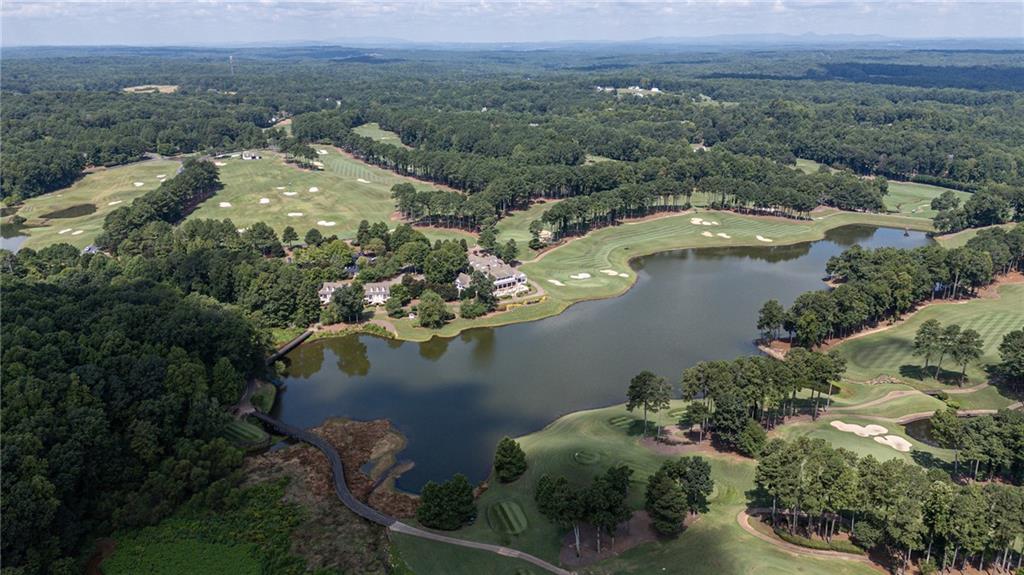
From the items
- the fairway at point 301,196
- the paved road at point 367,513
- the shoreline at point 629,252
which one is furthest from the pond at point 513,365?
the fairway at point 301,196

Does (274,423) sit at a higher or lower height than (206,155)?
lower

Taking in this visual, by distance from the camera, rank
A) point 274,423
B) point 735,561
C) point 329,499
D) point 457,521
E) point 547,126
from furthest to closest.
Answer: point 547,126 < point 274,423 < point 329,499 < point 457,521 < point 735,561

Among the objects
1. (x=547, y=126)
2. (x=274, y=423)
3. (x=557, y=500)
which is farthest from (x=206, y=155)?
(x=557, y=500)

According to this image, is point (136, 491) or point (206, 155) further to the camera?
point (206, 155)

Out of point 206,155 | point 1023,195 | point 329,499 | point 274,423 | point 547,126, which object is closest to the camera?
point 329,499

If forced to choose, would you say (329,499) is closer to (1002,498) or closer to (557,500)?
(557,500)

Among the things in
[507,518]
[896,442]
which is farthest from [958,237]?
[507,518]

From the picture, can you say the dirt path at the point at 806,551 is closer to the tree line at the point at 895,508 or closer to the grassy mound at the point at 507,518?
the tree line at the point at 895,508
